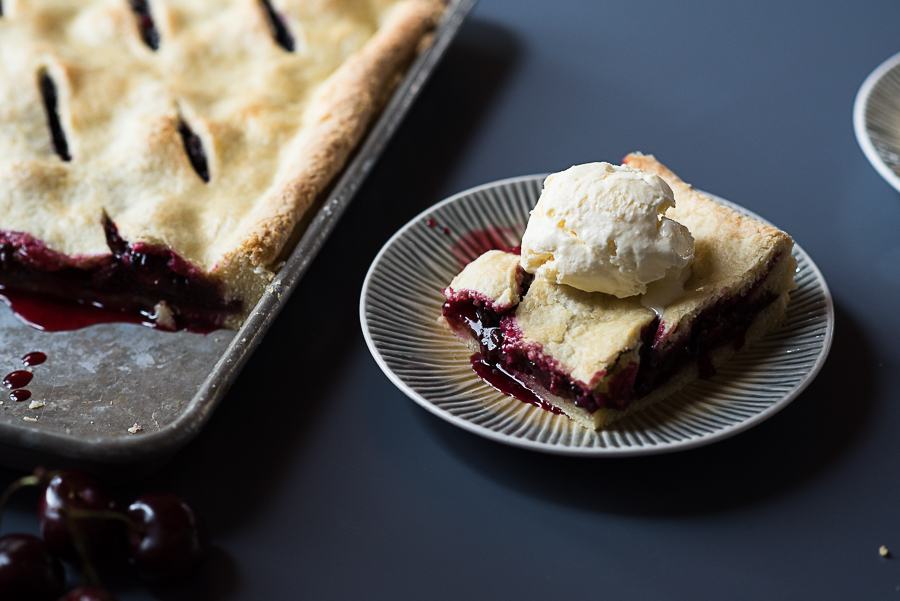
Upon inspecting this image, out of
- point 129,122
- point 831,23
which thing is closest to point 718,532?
point 129,122

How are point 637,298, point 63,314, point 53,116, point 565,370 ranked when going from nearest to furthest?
point 565,370, point 637,298, point 63,314, point 53,116

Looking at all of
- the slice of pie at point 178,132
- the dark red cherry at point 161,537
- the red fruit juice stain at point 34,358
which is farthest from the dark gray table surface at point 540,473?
the red fruit juice stain at point 34,358

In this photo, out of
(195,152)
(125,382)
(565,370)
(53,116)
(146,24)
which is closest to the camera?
(565,370)

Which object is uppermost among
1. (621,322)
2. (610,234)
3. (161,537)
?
(610,234)

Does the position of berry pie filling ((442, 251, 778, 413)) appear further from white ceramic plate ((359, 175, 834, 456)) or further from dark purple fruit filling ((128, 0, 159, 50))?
dark purple fruit filling ((128, 0, 159, 50))

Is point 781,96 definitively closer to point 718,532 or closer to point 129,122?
point 718,532

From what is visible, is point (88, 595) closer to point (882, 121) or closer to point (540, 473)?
point (540, 473)

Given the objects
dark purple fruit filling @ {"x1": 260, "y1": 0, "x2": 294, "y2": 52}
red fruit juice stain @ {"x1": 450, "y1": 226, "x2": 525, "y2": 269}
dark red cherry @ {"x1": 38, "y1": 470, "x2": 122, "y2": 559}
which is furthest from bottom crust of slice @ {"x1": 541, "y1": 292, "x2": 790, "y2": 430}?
dark purple fruit filling @ {"x1": 260, "y1": 0, "x2": 294, "y2": 52}

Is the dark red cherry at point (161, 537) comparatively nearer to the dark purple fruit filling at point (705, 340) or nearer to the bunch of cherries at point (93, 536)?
the bunch of cherries at point (93, 536)

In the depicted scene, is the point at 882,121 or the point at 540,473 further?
the point at 882,121

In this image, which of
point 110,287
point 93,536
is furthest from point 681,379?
point 110,287
